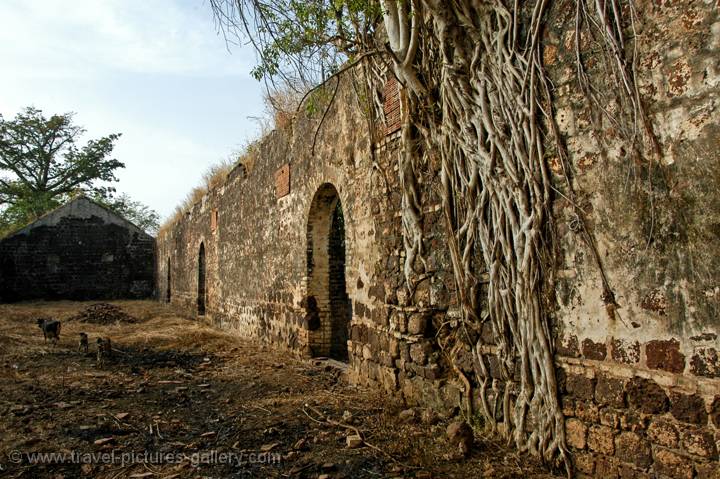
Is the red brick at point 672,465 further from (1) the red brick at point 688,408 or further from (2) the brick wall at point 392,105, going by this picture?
(2) the brick wall at point 392,105

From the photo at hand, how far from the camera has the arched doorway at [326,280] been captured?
21.6 feet

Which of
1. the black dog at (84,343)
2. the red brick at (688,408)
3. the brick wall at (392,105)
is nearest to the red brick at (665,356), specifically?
the red brick at (688,408)

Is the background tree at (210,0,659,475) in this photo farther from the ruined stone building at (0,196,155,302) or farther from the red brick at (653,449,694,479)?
the ruined stone building at (0,196,155,302)

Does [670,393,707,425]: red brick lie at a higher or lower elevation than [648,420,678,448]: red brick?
higher

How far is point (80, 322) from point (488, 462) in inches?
456

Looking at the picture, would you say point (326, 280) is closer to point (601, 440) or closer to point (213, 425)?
point (213, 425)

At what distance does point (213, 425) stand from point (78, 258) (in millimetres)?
18749

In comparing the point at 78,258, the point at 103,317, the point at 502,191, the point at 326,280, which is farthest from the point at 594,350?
the point at 78,258

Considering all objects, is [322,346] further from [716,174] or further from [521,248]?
[716,174]

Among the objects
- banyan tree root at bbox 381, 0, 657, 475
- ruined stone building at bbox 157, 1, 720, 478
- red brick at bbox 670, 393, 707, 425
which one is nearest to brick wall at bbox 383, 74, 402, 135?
ruined stone building at bbox 157, 1, 720, 478

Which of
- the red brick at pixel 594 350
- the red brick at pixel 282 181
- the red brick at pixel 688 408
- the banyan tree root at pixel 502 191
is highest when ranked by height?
the red brick at pixel 282 181

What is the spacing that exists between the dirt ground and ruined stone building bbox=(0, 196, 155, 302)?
1456cm

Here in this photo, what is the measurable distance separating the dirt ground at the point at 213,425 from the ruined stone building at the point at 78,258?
47.8 feet

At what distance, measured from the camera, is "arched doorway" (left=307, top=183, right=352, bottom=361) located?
6578 millimetres
